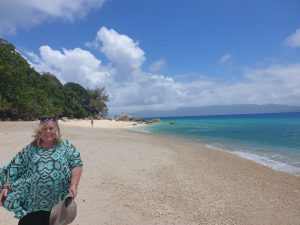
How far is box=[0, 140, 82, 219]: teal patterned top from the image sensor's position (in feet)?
13.4

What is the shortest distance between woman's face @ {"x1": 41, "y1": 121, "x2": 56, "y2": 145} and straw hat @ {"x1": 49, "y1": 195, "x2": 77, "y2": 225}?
677 millimetres

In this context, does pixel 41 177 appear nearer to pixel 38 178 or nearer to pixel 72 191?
pixel 38 178

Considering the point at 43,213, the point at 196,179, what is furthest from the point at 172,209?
the point at 43,213

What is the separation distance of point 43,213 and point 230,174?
10.9m

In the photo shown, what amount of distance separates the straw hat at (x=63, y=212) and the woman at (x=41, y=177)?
0.09 m

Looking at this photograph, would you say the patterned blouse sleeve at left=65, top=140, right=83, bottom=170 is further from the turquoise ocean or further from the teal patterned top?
the turquoise ocean

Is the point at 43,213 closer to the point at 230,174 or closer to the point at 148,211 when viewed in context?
the point at 148,211

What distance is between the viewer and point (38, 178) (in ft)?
13.3

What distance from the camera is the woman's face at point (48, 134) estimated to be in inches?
165

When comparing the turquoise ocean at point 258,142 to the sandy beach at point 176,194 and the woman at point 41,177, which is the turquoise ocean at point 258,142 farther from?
the woman at point 41,177

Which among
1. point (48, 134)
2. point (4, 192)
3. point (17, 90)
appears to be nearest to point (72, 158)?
point (48, 134)

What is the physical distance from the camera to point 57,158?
4.14 m

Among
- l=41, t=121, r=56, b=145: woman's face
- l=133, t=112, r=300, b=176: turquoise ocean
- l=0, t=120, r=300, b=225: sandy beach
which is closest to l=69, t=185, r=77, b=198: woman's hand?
l=41, t=121, r=56, b=145: woman's face

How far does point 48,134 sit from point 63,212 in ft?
2.83
